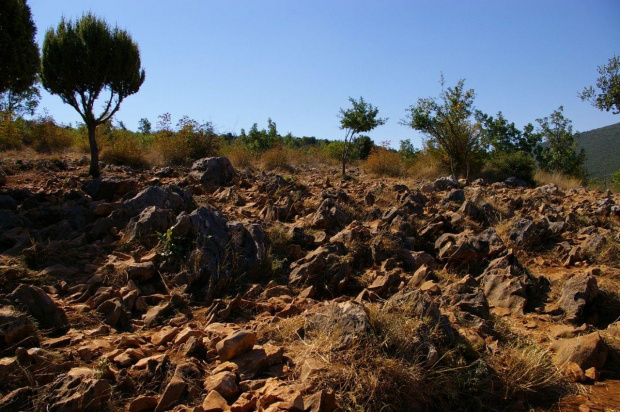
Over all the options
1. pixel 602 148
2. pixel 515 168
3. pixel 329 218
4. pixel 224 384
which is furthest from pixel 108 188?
pixel 602 148

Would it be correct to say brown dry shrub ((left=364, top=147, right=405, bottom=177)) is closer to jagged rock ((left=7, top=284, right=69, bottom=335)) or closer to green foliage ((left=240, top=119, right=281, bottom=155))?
green foliage ((left=240, top=119, right=281, bottom=155))

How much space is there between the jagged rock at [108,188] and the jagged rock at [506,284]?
5.64 m

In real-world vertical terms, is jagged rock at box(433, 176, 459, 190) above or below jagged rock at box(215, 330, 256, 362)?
above

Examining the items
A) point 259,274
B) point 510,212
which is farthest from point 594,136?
point 259,274

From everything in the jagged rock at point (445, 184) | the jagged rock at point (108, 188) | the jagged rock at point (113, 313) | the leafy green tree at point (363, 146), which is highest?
the leafy green tree at point (363, 146)

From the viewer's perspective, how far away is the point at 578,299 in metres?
3.83

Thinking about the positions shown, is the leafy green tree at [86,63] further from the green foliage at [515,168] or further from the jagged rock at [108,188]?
the green foliage at [515,168]

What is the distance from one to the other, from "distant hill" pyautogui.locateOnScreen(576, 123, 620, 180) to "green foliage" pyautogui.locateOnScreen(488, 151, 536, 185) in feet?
96.8

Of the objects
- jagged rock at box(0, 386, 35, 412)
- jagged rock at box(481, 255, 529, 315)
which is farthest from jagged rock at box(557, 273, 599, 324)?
jagged rock at box(0, 386, 35, 412)

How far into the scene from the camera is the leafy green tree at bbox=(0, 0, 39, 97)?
8.16m

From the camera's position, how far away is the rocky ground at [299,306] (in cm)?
248

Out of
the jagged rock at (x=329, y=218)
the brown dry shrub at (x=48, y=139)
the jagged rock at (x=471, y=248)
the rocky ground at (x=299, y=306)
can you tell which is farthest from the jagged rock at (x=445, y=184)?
the brown dry shrub at (x=48, y=139)

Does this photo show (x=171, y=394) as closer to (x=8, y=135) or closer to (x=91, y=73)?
(x=91, y=73)

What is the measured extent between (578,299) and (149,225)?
4518 mm
